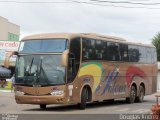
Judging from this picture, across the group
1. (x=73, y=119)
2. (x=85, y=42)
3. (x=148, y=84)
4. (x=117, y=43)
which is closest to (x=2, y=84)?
(x=148, y=84)

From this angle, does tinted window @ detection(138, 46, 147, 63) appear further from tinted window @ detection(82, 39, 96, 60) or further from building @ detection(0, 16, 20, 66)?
building @ detection(0, 16, 20, 66)

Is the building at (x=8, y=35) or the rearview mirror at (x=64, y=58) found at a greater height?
the building at (x=8, y=35)

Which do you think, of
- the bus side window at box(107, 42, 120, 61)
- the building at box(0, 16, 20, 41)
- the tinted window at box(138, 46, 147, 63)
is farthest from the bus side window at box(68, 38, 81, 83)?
the building at box(0, 16, 20, 41)

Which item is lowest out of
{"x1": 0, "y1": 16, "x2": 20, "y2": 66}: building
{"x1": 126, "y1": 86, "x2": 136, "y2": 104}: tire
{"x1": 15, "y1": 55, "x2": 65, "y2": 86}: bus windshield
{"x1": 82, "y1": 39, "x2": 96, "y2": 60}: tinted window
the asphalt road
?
the asphalt road

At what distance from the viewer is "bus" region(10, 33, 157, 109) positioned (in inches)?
810

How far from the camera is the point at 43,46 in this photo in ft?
69.9

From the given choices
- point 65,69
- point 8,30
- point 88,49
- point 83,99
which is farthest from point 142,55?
point 8,30

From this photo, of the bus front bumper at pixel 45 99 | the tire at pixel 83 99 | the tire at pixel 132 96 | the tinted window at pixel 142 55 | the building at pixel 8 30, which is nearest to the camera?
the bus front bumper at pixel 45 99

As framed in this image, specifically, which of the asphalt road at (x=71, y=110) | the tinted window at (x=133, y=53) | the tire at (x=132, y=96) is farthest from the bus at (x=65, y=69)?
the tire at (x=132, y=96)

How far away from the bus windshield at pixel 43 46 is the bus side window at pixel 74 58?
0.43m

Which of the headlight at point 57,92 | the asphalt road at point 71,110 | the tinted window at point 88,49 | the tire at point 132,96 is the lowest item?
the asphalt road at point 71,110

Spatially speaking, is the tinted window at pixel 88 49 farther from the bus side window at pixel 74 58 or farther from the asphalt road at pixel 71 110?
the asphalt road at pixel 71 110

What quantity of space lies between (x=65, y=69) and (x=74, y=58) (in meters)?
0.82

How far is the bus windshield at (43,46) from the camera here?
20969 mm
